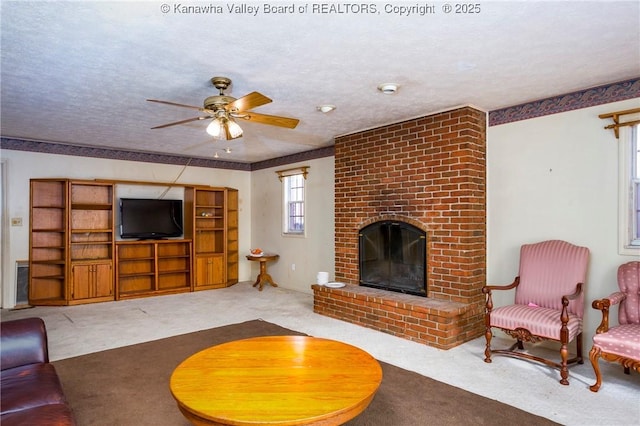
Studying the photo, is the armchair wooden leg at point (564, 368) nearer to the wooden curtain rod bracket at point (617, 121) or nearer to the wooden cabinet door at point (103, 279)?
the wooden curtain rod bracket at point (617, 121)

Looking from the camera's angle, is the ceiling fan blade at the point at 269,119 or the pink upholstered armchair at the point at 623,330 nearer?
the pink upholstered armchair at the point at 623,330

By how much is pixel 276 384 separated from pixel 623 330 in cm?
251

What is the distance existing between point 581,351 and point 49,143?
7.09 meters

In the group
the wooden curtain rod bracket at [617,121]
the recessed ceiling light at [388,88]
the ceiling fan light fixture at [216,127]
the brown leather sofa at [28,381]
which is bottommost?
the brown leather sofa at [28,381]

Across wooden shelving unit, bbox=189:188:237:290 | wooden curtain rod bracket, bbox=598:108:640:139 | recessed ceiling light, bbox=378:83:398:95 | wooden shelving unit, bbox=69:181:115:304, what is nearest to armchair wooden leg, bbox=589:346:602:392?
wooden curtain rod bracket, bbox=598:108:640:139

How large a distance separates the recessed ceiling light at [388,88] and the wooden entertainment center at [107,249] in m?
4.44

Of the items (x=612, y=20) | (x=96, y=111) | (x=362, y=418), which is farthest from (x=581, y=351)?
(x=96, y=111)

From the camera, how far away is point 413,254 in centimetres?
438

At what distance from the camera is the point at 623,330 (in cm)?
272

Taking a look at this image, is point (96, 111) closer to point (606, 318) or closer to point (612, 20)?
point (612, 20)

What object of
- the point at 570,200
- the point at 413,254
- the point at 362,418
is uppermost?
the point at 570,200

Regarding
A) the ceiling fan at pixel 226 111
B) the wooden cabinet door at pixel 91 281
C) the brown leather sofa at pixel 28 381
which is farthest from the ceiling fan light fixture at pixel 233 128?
the wooden cabinet door at pixel 91 281

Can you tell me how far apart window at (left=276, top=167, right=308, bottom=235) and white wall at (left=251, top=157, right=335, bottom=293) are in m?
0.11

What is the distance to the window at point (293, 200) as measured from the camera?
6703 mm
